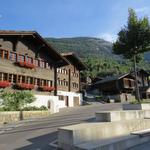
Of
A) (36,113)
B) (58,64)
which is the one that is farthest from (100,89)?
(36,113)

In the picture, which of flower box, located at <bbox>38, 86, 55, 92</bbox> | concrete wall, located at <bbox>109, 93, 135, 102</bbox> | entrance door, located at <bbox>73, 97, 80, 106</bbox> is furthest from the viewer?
concrete wall, located at <bbox>109, 93, 135, 102</bbox>

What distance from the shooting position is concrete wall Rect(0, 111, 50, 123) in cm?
2415

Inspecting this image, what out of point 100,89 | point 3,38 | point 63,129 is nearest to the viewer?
point 63,129

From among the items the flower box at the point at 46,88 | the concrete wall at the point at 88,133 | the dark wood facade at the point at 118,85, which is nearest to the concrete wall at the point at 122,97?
the dark wood facade at the point at 118,85

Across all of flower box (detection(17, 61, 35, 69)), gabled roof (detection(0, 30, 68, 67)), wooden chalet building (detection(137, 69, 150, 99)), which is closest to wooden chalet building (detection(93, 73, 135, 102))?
wooden chalet building (detection(137, 69, 150, 99))

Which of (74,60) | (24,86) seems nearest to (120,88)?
(74,60)

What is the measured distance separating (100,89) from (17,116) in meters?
41.2

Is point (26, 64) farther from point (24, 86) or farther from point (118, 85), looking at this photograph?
point (118, 85)

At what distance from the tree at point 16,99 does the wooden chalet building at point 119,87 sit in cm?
3112

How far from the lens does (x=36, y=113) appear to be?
2831 cm

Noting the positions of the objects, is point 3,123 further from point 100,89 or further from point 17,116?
point 100,89

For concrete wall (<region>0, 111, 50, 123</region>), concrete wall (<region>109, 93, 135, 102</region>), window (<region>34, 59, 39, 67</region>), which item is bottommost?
concrete wall (<region>0, 111, 50, 123</region>)

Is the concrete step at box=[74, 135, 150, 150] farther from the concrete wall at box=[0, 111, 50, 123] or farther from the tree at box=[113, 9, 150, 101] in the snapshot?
the concrete wall at box=[0, 111, 50, 123]

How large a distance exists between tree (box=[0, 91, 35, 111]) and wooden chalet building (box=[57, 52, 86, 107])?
13174 mm
